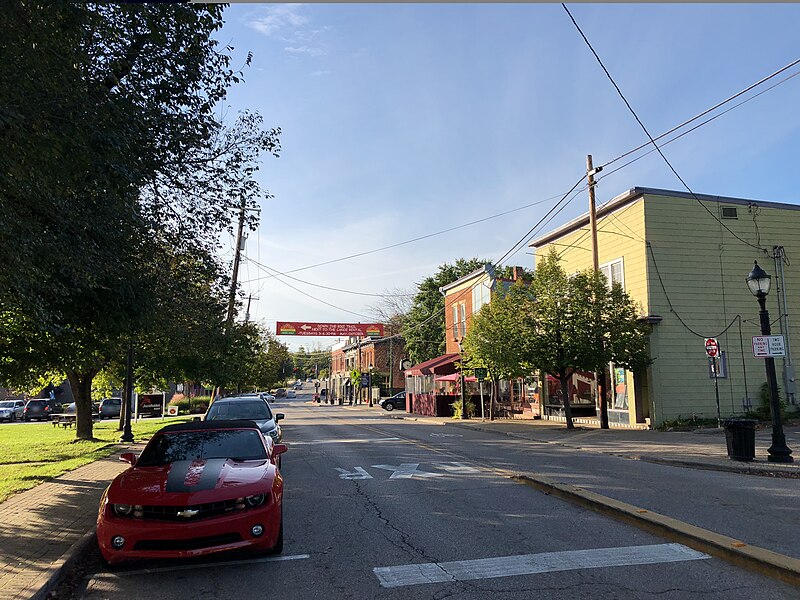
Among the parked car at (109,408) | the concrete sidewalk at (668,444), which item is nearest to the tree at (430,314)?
the parked car at (109,408)

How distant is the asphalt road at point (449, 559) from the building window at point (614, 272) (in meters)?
13.0

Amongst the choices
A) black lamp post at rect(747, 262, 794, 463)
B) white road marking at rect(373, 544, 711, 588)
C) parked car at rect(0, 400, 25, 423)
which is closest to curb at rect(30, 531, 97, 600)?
white road marking at rect(373, 544, 711, 588)

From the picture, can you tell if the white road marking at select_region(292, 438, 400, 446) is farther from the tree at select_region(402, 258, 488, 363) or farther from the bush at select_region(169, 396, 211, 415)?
the tree at select_region(402, 258, 488, 363)

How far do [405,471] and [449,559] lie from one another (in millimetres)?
6600

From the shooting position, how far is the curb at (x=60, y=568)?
18.1 feet

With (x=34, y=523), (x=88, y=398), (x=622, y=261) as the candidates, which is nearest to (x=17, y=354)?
(x=34, y=523)

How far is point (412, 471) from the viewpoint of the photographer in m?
12.9

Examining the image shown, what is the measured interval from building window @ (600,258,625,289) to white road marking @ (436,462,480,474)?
12.2 metres

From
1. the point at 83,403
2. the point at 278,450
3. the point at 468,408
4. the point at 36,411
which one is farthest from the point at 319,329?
the point at 278,450

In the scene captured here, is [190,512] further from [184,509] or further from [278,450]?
[278,450]

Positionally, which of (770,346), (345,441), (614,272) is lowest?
(345,441)

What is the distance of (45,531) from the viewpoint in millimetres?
7625

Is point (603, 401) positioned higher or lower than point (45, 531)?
higher

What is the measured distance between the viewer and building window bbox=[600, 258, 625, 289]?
23.1m
